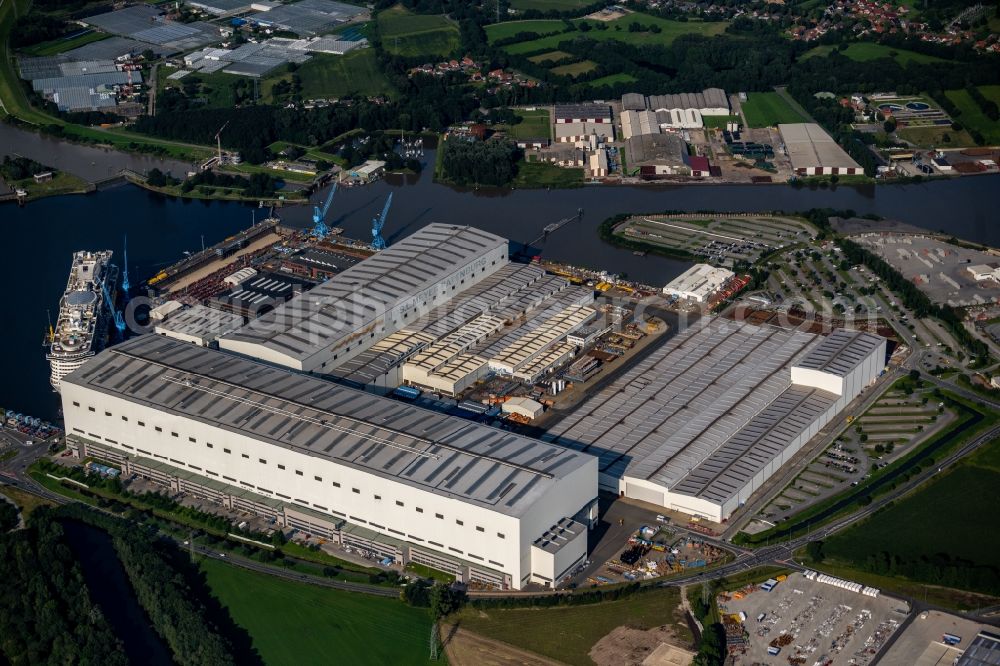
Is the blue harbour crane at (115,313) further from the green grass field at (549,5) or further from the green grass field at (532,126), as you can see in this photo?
the green grass field at (549,5)

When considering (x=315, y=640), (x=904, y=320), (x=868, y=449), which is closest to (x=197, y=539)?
(x=315, y=640)

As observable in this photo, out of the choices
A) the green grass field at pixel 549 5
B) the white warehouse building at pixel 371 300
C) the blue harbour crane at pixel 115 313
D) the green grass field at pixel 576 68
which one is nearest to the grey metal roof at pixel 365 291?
the white warehouse building at pixel 371 300

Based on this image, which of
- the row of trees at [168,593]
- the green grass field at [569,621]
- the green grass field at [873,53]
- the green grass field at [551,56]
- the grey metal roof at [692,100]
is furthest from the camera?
the green grass field at [551,56]

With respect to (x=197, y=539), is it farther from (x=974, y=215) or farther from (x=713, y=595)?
(x=974, y=215)

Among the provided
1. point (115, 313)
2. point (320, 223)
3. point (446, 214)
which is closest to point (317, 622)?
point (115, 313)

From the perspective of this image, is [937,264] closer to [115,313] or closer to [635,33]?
[115,313]

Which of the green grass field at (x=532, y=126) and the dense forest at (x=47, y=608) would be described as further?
the green grass field at (x=532, y=126)
